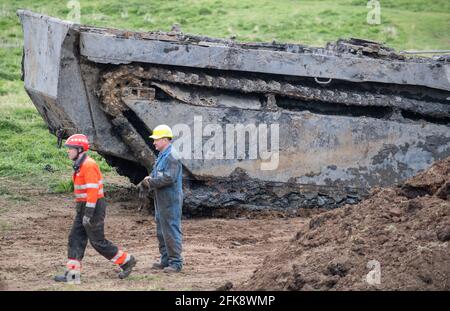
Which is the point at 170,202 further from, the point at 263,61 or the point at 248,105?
the point at 263,61

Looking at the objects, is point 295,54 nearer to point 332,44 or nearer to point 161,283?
point 332,44

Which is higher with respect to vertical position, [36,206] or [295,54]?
[295,54]

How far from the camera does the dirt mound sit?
332 inches

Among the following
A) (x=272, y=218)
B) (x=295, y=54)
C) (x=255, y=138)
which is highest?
(x=295, y=54)

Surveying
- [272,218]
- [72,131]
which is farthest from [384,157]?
[72,131]

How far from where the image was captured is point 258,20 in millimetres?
27000

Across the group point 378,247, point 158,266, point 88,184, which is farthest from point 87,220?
point 378,247

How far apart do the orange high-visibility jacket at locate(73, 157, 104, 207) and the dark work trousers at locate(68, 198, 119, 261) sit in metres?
0.08

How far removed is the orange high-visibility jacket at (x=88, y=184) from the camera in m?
10.0

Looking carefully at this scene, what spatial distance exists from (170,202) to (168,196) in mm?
58

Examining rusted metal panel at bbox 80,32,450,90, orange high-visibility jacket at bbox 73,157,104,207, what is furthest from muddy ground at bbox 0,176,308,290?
rusted metal panel at bbox 80,32,450,90

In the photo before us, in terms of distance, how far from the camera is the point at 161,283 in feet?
32.7
